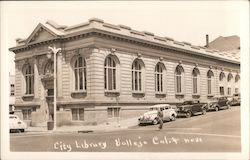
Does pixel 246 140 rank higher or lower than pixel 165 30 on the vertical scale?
lower

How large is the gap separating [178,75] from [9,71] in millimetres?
2172

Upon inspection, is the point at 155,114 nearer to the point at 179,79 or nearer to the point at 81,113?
the point at 179,79

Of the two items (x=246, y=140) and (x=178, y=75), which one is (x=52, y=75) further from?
(x=246, y=140)

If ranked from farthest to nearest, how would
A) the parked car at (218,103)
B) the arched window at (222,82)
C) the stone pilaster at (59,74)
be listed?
1. the stone pilaster at (59,74)
2. the arched window at (222,82)
3. the parked car at (218,103)

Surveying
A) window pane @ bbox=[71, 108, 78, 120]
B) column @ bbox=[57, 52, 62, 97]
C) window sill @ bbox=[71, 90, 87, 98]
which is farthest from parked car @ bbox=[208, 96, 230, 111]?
column @ bbox=[57, 52, 62, 97]

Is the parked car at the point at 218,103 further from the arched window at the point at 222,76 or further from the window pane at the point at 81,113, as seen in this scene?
the window pane at the point at 81,113

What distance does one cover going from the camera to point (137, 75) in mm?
4734

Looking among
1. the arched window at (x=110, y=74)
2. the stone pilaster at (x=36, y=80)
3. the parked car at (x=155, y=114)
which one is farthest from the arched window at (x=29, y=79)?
the parked car at (x=155, y=114)

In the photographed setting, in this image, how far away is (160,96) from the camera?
4699mm

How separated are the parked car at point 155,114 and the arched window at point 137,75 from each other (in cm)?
30

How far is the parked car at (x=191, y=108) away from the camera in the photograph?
4.59 m

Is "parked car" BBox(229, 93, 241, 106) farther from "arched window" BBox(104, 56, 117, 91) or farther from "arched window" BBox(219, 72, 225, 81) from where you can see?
"arched window" BBox(104, 56, 117, 91)

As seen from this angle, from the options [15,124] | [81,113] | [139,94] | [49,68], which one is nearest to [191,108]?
[139,94]

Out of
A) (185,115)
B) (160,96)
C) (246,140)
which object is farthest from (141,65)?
(246,140)
